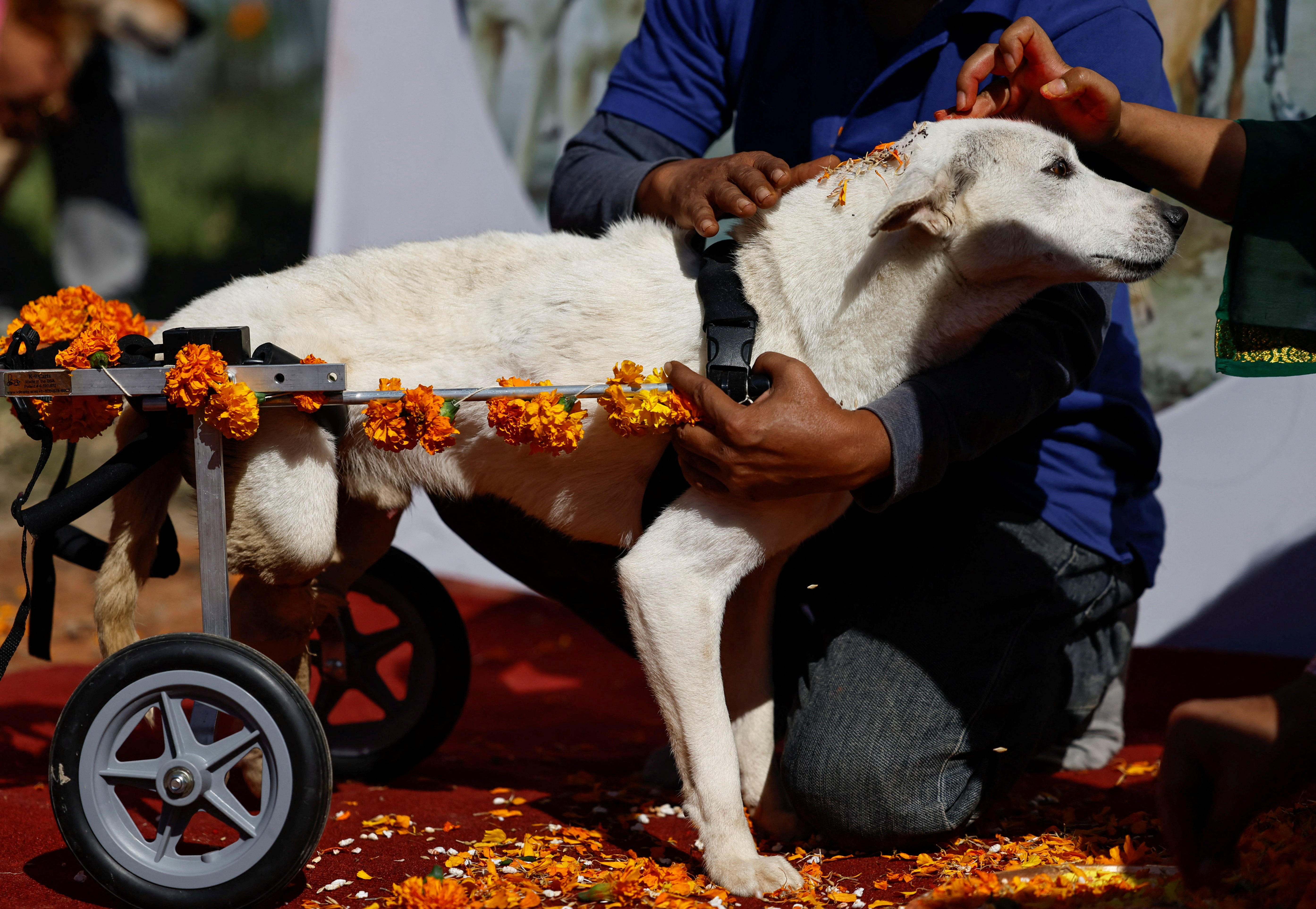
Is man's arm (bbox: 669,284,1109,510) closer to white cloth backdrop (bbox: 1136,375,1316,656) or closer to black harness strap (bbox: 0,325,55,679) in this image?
black harness strap (bbox: 0,325,55,679)

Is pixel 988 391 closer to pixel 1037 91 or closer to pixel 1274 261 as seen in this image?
pixel 1274 261

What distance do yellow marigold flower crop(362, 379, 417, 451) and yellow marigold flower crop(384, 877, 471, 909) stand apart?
0.98 metres

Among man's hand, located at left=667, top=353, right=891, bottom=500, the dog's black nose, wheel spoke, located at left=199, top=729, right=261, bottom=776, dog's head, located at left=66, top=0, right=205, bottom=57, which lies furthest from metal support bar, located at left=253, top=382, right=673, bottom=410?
dog's head, located at left=66, top=0, right=205, bottom=57

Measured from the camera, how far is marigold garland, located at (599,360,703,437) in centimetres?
238

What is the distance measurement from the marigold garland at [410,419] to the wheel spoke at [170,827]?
0.92 m

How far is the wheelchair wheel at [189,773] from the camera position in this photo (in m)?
2.22

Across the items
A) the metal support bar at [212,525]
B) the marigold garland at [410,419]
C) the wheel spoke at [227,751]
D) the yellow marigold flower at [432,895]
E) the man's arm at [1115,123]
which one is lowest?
the yellow marigold flower at [432,895]

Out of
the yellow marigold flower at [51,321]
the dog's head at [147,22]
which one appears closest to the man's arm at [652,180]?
the yellow marigold flower at [51,321]

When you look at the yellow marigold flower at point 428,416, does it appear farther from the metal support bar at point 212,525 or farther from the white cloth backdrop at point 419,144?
the white cloth backdrop at point 419,144

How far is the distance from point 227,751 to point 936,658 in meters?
1.83

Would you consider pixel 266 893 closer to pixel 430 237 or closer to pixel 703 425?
pixel 703 425

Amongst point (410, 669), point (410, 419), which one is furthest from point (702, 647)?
point (410, 669)

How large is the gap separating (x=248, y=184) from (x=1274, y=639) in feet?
22.9

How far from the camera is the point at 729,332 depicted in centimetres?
246
